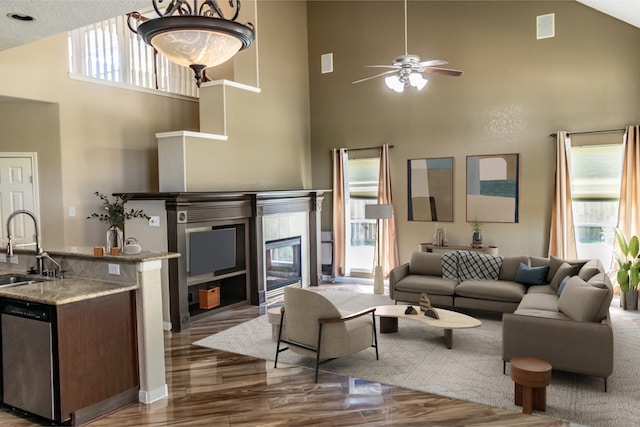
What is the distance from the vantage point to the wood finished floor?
3.55 meters

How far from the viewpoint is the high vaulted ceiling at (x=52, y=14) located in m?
3.38

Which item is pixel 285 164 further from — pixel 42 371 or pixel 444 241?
pixel 42 371

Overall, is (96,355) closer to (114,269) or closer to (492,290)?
(114,269)

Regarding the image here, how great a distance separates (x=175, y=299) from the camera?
19.5 feet

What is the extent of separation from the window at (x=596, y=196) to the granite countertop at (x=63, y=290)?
6.17m

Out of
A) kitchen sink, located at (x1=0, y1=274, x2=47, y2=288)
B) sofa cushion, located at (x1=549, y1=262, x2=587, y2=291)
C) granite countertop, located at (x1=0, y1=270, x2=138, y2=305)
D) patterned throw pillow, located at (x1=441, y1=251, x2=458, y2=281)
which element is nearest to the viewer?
granite countertop, located at (x1=0, y1=270, x2=138, y2=305)

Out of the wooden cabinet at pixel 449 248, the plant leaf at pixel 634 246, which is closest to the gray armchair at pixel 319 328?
the wooden cabinet at pixel 449 248

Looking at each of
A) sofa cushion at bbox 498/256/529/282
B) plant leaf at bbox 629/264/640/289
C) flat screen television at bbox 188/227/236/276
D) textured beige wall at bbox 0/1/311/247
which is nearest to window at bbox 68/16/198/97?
textured beige wall at bbox 0/1/311/247

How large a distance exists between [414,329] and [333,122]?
4542 mm

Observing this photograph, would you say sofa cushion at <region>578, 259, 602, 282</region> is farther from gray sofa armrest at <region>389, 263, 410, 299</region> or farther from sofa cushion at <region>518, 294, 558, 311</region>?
gray sofa armrest at <region>389, 263, 410, 299</region>

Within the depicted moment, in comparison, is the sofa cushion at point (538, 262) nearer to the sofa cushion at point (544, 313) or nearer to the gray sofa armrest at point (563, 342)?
the sofa cushion at point (544, 313)

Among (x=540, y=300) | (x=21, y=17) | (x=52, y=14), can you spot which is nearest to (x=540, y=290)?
(x=540, y=300)

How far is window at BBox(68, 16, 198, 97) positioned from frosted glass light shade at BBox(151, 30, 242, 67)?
4574 millimetres

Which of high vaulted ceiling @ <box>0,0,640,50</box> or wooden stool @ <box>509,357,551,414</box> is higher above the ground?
high vaulted ceiling @ <box>0,0,640,50</box>
